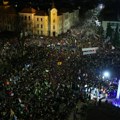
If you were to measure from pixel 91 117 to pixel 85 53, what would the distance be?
44.9 ft

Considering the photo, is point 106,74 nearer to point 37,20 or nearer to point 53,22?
point 53,22

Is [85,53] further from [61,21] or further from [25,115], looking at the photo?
[61,21]

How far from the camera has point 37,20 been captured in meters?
58.3

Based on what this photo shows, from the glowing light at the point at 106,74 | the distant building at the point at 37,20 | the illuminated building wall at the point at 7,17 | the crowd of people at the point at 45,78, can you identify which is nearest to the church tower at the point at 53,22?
the distant building at the point at 37,20

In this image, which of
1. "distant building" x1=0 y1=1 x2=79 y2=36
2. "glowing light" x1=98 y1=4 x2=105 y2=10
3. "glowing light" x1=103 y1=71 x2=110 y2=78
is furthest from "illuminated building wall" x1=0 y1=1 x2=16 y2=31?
"glowing light" x1=103 y1=71 x2=110 y2=78

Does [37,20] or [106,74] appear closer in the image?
[106,74]

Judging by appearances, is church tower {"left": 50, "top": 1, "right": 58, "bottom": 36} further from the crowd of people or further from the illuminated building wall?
the crowd of people

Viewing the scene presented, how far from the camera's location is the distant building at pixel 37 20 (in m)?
57.5

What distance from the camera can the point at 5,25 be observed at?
60.4 m

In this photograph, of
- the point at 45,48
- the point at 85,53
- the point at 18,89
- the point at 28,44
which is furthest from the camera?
the point at 28,44

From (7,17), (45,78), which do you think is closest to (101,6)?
(7,17)

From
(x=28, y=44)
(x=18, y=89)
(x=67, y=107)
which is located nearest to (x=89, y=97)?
(x=67, y=107)

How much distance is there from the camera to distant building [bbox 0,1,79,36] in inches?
2264

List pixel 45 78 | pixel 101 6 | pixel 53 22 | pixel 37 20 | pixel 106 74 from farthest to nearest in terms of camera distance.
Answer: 1. pixel 101 6
2. pixel 37 20
3. pixel 53 22
4. pixel 106 74
5. pixel 45 78
